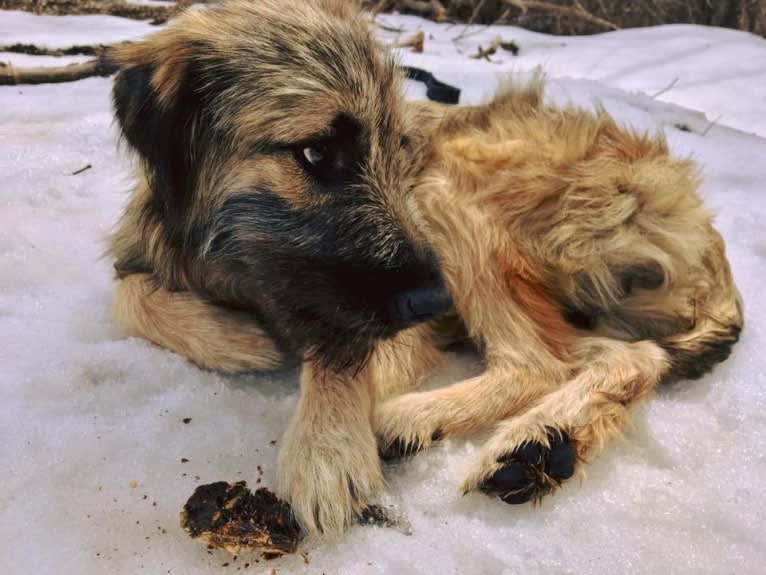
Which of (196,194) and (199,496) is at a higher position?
(196,194)

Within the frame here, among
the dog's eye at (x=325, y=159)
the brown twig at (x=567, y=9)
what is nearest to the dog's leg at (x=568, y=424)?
the dog's eye at (x=325, y=159)

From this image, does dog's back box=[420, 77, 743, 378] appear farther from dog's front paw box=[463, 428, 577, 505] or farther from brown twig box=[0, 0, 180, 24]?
brown twig box=[0, 0, 180, 24]

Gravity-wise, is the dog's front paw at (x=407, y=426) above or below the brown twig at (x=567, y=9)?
below

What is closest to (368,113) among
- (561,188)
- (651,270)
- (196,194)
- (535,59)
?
(196,194)

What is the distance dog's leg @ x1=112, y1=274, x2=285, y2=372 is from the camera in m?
2.29

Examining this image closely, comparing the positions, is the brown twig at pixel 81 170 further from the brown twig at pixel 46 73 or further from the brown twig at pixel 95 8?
the brown twig at pixel 95 8

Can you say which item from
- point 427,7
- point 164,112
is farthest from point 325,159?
point 427,7

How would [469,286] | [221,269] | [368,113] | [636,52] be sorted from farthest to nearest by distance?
[636,52] → [469,286] → [221,269] → [368,113]

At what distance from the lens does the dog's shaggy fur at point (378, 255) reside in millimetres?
1977

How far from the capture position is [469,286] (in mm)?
2447

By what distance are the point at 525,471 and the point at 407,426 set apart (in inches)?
15.5

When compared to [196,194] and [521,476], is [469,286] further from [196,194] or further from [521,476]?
[196,194]

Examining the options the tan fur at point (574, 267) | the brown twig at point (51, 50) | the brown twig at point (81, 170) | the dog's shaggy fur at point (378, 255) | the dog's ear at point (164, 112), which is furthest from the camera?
the brown twig at point (51, 50)

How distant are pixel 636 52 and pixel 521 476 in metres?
5.05
